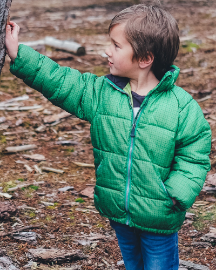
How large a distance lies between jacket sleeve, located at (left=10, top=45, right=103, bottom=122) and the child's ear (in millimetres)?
315

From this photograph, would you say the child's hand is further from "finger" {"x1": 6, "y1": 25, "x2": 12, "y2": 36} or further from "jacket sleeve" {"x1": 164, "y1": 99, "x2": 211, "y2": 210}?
"jacket sleeve" {"x1": 164, "y1": 99, "x2": 211, "y2": 210}

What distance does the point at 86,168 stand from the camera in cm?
523

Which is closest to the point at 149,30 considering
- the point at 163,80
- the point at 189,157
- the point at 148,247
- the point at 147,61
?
the point at 147,61

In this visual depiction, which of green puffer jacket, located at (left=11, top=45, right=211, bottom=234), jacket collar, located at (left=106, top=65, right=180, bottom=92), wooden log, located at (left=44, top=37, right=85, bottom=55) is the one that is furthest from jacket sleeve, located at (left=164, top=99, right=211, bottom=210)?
wooden log, located at (left=44, top=37, right=85, bottom=55)

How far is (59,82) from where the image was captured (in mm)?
2725

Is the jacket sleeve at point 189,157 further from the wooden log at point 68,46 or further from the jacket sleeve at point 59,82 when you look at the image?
the wooden log at point 68,46

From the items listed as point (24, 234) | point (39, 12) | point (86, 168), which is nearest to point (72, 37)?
point (39, 12)

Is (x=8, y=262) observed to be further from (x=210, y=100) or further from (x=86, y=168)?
(x=210, y=100)

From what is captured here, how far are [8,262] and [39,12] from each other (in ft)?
43.6

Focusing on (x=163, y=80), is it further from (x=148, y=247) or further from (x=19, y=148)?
(x=19, y=148)

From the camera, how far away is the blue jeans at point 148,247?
2.73 m

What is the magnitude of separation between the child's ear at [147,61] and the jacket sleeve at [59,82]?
1.03ft

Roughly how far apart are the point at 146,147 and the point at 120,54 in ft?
2.04

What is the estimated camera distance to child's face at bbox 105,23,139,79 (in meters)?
2.56
